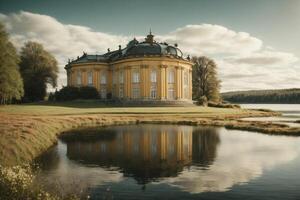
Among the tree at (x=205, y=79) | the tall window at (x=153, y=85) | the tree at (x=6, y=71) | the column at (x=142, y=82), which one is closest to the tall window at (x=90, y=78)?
the column at (x=142, y=82)

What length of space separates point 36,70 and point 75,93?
11.1 m

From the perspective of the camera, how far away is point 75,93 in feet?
220

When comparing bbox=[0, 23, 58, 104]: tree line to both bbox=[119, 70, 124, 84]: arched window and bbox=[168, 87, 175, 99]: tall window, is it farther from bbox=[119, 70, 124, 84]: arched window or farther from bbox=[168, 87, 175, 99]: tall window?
bbox=[168, 87, 175, 99]: tall window

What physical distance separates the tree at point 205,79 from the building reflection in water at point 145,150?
4977cm

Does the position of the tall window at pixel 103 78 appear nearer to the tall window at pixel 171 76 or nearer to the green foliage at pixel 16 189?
the tall window at pixel 171 76

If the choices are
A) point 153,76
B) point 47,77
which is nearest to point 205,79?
point 153,76

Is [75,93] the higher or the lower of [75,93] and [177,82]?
the lower

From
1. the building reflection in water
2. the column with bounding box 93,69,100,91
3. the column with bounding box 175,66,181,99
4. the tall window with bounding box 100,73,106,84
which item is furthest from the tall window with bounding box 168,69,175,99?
the building reflection in water

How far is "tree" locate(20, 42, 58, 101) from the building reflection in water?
44.9 meters

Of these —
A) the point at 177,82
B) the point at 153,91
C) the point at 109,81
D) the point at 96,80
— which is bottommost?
the point at 153,91

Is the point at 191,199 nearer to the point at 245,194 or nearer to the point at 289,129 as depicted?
the point at 245,194

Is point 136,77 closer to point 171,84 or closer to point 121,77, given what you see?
point 121,77

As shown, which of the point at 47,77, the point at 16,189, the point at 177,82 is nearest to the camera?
the point at 16,189

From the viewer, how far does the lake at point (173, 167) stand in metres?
12.1
